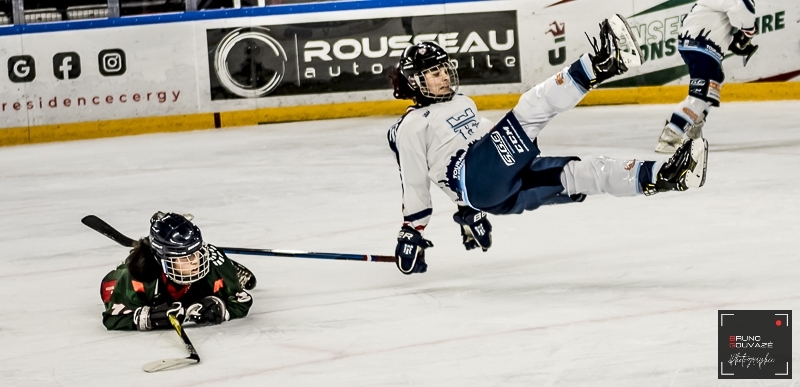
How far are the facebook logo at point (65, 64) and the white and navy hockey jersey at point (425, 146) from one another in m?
6.01

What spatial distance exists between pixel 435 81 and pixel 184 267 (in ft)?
3.66

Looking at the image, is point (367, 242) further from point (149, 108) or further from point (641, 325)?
point (149, 108)

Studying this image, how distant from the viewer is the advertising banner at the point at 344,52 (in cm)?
953

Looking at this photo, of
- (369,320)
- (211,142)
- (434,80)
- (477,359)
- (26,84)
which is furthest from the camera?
(26,84)

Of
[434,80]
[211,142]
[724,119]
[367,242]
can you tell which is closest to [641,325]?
[434,80]

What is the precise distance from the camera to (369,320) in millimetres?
3674

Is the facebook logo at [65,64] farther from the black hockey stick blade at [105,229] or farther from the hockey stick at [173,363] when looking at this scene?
the hockey stick at [173,363]

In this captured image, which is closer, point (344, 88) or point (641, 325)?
point (641, 325)

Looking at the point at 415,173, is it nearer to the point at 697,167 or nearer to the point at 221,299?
the point at 221,299

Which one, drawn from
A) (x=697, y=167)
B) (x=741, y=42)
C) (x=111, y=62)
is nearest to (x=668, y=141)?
(x=741, y=42)

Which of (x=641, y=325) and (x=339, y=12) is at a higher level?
(x=339, y=12)

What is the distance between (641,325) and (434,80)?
3.94ft

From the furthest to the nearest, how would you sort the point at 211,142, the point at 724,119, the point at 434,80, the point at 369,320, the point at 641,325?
the point at 211,142 < the point at 724,119 < the point at 434,80 < the point at 369,320 < the point at 641,325
